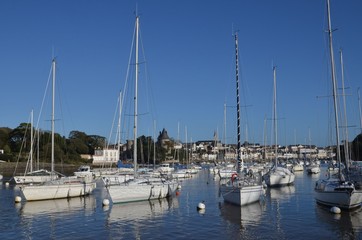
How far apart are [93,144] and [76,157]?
38.5 meters

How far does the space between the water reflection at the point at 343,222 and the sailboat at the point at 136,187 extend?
14027 millimetres

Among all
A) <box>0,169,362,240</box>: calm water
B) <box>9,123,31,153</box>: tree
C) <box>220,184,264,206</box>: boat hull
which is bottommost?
<box>0,169,362,240</box>: calm water

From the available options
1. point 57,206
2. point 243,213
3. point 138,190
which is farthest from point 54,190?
point 243,213

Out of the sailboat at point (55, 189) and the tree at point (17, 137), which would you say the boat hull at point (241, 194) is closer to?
the sailboat at point (55, 189)

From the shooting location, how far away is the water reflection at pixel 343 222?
22.0m

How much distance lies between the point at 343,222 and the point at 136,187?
1725 cm

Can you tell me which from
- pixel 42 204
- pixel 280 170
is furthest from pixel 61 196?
pixel 280 170

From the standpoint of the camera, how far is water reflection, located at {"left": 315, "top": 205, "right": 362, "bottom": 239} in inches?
867

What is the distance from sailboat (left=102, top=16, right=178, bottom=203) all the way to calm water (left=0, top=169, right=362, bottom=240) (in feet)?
2.44

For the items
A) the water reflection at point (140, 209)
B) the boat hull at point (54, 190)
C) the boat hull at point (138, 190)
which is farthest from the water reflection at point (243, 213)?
the boat hull at point (54, 190)

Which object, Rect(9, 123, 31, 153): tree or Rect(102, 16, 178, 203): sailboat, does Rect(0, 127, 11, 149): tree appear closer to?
Rect(9, 123, 31, 153): tree

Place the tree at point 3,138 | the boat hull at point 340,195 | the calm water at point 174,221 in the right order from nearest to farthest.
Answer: the calm water at point 174,221, the boat hull at point 340,195, the tree at point 3,138

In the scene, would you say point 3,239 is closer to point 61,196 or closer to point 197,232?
point 197,232

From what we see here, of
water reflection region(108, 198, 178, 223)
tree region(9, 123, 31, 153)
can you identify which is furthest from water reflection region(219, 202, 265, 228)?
tree region(9, 123, 31, 153)
